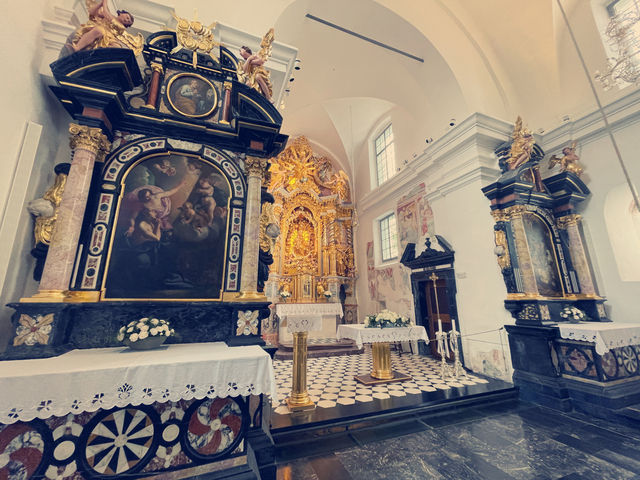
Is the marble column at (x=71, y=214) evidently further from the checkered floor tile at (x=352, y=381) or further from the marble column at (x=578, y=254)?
the marble column at (x=578, y=254)

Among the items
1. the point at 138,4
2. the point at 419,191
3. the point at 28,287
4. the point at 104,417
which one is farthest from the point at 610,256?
the point at 138,4

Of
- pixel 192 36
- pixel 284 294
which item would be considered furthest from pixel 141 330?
pixel 284 294

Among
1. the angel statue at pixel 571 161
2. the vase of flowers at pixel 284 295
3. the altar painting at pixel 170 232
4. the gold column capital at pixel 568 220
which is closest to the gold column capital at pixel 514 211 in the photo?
the gold column capital at pixel 568 220

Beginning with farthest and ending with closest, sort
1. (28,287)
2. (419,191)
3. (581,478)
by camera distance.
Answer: (419,191), (28,287), (581,478)

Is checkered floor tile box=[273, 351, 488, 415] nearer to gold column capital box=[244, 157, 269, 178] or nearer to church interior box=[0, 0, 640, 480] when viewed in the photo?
church interior box=[0, 0, 640, 480]

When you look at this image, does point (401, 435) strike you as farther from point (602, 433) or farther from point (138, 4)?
point (138, 4)

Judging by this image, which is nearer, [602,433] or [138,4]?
[602,433]

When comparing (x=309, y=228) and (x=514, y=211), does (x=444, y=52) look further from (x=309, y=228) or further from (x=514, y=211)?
(x=309, y=228)

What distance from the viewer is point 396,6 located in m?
7.04

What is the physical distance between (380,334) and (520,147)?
5304 mm

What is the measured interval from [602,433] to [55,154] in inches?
333

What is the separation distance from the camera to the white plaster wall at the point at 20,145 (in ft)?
9.22

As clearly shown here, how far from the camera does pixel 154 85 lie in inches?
152

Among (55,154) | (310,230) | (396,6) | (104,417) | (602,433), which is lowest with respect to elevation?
(602,433)
